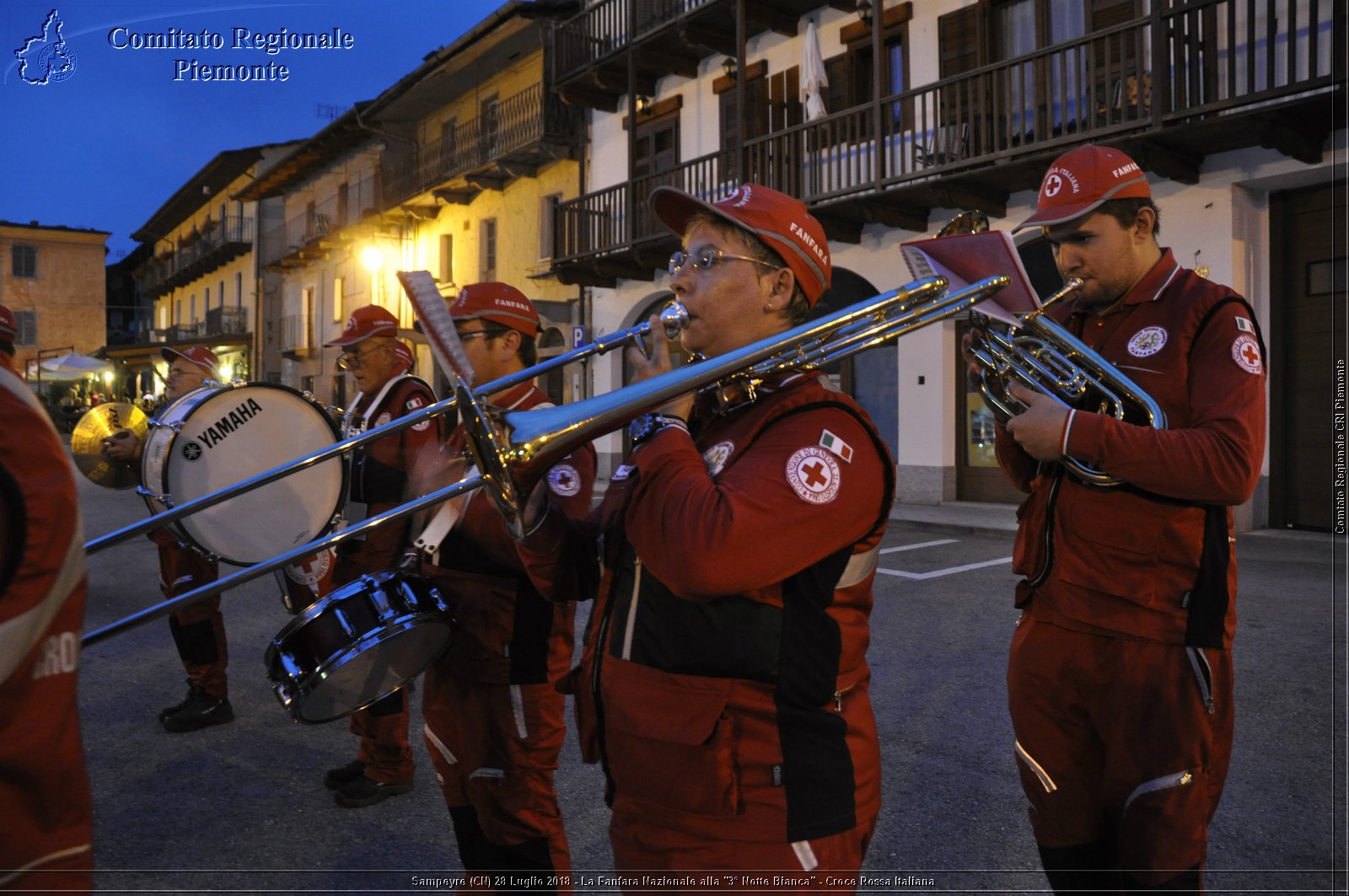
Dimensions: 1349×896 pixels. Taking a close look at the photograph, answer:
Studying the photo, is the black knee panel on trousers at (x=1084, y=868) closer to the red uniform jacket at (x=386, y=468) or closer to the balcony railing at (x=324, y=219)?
the red uniform jacket at (x=386, y=468)

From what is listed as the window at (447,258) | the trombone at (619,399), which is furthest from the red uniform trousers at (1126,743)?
the window at (447,258)

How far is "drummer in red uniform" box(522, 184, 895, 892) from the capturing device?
1563mm

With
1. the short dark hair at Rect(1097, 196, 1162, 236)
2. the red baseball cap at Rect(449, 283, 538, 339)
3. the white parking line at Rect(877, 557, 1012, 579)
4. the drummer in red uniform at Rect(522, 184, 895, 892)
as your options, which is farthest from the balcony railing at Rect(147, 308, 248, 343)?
the drummer in red uniform at Rect(522, 184, 895, 892)

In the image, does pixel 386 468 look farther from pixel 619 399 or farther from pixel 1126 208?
pixel 1126 208

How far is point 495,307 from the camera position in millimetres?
3316

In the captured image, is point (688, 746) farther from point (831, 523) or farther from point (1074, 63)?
point (1074, 63)

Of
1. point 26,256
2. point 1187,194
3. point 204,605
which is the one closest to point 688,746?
point 204,605

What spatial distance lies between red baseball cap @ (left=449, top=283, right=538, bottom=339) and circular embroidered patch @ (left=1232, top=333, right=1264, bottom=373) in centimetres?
214

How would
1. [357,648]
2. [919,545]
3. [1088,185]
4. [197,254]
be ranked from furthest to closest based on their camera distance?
[197,254] < [919,545] < [357,648] < [1088,185]

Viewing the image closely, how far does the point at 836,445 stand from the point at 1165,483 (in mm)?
895

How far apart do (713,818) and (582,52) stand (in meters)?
20.1

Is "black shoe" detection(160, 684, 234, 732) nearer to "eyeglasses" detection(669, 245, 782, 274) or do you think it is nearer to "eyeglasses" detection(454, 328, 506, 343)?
"eyeglasses" detection(454, 328, 506, 343)

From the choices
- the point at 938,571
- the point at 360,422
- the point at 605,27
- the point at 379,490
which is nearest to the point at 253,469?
the point at 379,490

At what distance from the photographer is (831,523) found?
1.62m
